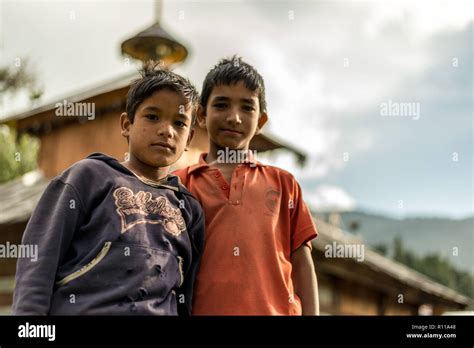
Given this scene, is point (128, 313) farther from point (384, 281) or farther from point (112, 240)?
point (384, 281)

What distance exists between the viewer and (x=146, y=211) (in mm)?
2104

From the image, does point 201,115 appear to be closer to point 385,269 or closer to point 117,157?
point 117,157

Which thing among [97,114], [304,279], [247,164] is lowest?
[304,279]

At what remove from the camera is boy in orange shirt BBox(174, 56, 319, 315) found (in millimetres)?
2186

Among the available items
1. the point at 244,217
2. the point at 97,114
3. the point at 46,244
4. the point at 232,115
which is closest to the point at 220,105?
the point at 232,115

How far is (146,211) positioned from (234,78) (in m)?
0.66

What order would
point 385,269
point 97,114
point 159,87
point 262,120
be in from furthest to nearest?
point 97,114, point 385,269, point 262,120, point 159,87

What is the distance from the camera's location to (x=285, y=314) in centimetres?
223

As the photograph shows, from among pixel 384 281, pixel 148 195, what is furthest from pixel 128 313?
pixel 384 281

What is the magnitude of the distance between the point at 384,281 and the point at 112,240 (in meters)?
8.74

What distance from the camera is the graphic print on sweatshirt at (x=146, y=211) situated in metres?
2.05

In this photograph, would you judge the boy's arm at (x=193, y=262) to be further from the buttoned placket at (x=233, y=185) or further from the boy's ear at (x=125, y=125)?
the boy's ear at (x=125, y=125)

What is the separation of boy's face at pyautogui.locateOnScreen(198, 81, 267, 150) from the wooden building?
567 centimetres
